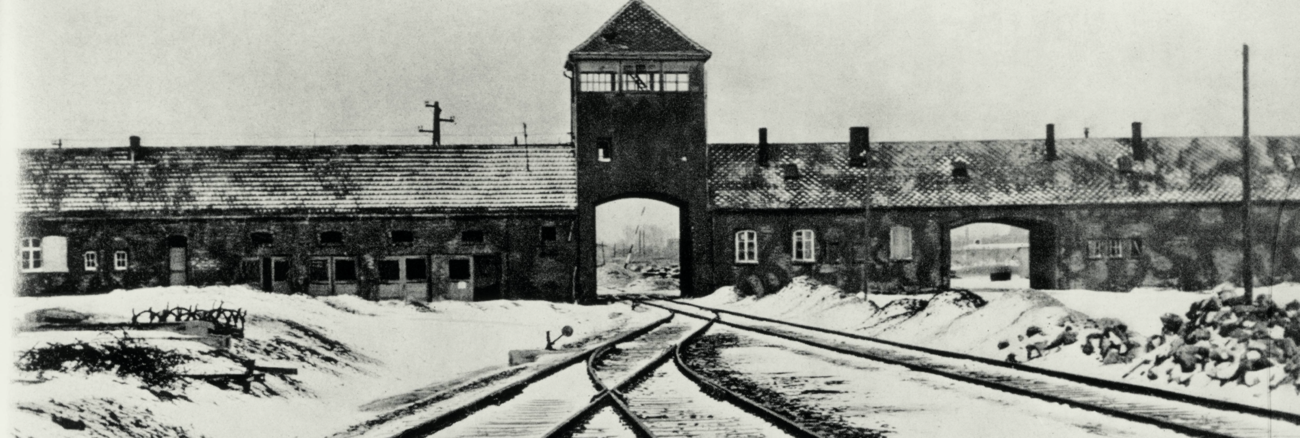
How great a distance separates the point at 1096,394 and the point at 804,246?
79.9ft

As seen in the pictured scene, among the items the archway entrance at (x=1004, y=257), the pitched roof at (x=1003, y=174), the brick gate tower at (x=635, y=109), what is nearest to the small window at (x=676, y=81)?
the brick gate tower at (x=635, y=109)

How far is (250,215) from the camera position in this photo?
3312 cm

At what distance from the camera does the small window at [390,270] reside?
109 ft

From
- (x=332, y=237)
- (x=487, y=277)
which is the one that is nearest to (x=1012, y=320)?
(x=487, y=277)

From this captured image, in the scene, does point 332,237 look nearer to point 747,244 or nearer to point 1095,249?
point 747,244

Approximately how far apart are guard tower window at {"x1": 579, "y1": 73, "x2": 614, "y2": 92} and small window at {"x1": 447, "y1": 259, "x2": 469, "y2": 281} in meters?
5.88

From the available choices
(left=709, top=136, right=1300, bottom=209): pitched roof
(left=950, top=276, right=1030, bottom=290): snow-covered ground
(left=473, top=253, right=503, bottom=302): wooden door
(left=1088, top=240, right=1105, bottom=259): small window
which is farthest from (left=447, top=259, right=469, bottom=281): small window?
(left=1088, top=240, right=1105, bottom=259): small window

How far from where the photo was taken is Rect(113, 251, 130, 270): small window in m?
32.8

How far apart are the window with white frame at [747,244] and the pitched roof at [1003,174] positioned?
2.75 ft

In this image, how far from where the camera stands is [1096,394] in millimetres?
11945

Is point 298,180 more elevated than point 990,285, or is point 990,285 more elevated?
point 298,180

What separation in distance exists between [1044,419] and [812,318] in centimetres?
1707

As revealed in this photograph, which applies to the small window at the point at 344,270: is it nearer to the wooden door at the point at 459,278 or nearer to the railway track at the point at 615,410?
the wooden door at the point at 459,278

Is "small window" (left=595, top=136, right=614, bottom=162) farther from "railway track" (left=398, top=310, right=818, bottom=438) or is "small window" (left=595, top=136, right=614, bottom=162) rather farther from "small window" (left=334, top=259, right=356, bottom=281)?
"railway track" (left=398, top=310, right=818, bottom=438)
